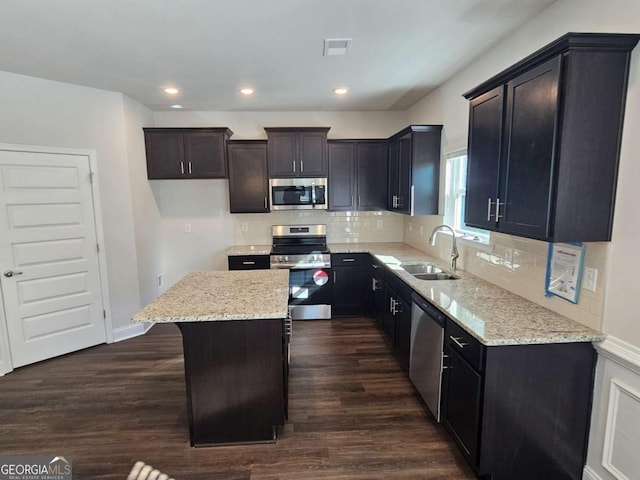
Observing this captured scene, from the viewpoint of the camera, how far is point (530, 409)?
1715 millimetres

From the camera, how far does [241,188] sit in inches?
170

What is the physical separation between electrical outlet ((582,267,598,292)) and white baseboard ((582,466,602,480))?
37.8 inches

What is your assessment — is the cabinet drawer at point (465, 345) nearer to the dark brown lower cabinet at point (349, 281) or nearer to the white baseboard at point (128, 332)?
the dark brown lower cabinet at point (349, 281)

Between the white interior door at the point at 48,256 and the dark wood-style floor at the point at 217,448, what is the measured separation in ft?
0.95

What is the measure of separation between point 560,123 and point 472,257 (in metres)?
1.54

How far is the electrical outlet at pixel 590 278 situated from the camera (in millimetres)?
1718

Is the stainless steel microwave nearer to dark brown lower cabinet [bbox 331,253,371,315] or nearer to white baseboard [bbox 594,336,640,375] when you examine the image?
dark brown lower cabinet [bbox 331,253,371,315]

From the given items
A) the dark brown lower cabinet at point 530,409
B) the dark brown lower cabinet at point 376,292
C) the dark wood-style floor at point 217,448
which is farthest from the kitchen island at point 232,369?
the dark brown lower cabinet at point 376,292

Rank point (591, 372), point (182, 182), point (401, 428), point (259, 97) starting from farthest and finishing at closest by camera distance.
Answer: point (182, 182), point (259, 97), point (401, 428), point (591, 372)

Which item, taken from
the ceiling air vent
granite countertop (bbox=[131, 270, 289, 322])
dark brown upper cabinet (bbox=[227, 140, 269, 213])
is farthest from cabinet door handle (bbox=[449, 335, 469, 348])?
dark brown upper cabinet (bbox=[227, 140, 269, 213])

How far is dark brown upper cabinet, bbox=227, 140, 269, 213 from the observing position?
4.25 m

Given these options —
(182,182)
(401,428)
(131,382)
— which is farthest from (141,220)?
(401,428)

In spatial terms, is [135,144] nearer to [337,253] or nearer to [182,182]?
[182,182]

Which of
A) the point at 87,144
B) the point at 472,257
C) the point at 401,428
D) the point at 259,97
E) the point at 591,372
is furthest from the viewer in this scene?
the point at 259,97
